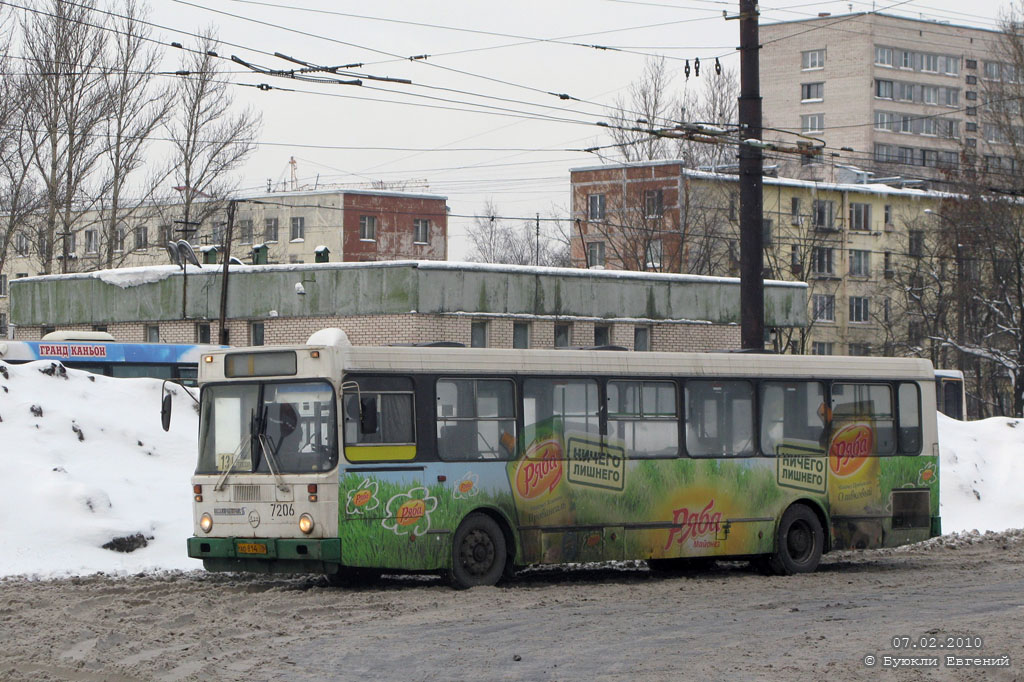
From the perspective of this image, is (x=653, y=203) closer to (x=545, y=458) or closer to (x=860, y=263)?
(x=860, y=263)

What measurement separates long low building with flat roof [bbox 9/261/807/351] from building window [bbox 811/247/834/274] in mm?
29787

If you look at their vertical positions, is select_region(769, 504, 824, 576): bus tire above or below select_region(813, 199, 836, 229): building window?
below

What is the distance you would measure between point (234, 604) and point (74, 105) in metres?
47.2

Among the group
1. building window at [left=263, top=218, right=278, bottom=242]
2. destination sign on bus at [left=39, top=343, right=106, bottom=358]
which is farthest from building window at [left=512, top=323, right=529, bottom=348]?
building window at [left=263, top=218, right=278, bottom=242]

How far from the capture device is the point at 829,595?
1453cm

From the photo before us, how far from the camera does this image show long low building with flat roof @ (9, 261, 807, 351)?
4016 centimetres

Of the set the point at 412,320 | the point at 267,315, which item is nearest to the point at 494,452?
the point at 412,320

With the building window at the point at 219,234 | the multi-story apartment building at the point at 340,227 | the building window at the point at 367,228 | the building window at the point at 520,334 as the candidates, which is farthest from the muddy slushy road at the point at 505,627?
the building window at the point at 367,228

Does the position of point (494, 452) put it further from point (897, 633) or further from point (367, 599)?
point (897, 633)

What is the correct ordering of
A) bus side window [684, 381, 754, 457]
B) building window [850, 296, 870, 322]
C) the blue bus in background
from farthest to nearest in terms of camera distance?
building window [850, 296, 870, 322]
the blue bus in background
bus side window [684, 381, 754, 457]

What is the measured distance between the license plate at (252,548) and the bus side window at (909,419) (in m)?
8.31

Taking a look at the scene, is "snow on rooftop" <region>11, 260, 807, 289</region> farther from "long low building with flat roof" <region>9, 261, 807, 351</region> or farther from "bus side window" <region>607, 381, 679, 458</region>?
"bus side window" <region>607, 381, 679, 458</region>

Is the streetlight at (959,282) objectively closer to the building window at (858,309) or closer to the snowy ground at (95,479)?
the building window at (858,309)

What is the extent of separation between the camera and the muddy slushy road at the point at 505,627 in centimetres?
966
